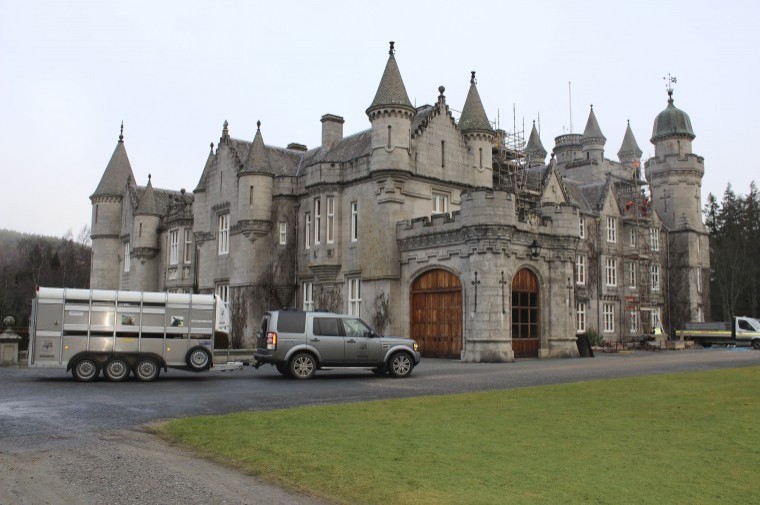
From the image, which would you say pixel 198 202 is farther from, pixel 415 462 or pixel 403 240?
pixel 415 462

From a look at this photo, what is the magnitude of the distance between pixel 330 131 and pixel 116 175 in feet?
75.9

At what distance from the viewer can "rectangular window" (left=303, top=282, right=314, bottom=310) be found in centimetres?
3621

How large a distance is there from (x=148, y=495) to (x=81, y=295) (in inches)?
525

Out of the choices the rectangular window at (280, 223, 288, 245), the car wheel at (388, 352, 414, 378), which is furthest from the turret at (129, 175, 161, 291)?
the car wheel at (388, 352, 414, 378)

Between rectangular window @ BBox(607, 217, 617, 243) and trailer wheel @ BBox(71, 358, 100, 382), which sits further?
rectangular window @ BBox(607, 217, 617, 243)

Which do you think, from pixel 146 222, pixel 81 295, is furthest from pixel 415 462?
pixel 146 222

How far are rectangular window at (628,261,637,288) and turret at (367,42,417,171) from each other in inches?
956

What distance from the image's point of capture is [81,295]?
61.0 ft

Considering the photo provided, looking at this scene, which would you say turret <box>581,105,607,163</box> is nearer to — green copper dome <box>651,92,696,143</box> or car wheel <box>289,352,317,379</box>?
green copper dome <box>651,92,696,143</box>

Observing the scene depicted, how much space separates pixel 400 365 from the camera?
20.2 meters

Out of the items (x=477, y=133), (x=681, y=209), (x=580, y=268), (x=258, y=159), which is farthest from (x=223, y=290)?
(x=681, y=209)

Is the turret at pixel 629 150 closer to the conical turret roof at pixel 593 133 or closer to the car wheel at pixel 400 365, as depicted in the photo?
the conical turret roof at pixel 593 133

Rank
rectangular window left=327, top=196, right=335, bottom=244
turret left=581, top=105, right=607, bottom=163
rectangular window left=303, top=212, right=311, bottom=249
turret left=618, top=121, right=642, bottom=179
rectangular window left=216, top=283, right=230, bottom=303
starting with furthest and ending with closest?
turret left=618, top=121, right=642, bottom=179 < turret left=581, top=105, right=607, bottom=163 < rectangular window left=216, top=283, right=230, bottom=303 < rectangular window left=303, top=212, right=311, bottom=249 < rectangular window left=327, top=196, right=335, bottom=244

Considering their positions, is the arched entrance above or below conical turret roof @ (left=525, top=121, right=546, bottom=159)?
below
